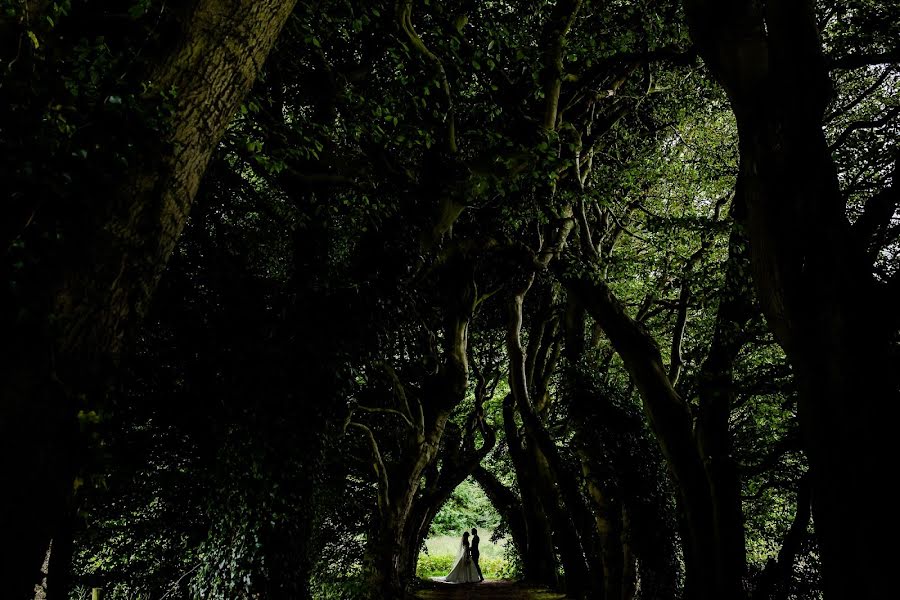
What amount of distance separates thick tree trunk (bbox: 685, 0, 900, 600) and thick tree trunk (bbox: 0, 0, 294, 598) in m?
3.08

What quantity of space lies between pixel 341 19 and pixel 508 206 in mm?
4059

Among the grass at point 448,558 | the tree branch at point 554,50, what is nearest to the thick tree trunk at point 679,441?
the tree branch at point 554,50

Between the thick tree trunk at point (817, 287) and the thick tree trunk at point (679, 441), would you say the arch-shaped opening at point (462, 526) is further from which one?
the thick tree trunk at point (817, 287)

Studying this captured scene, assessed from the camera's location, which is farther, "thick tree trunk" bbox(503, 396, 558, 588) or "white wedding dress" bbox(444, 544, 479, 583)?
"white wedding dress" bbox(444, 544, 479, 583)

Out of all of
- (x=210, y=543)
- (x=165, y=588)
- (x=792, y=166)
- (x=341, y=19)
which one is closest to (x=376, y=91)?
(x=341, y=19)

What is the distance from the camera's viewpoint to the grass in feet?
83.3

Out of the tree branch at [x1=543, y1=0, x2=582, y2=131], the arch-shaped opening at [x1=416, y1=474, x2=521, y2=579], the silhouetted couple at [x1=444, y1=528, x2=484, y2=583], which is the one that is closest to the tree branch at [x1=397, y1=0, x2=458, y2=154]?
the tree branch at [x1=543, y1=0, x2=582, y2=131]

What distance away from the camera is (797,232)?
2.87m

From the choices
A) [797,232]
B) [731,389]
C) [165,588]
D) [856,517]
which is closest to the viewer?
[856,517]

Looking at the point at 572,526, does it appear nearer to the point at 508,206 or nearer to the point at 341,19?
the point at 508,206

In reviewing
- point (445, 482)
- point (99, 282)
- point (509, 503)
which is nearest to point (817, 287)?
point (99, 282)

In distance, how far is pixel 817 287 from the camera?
9.07 ft

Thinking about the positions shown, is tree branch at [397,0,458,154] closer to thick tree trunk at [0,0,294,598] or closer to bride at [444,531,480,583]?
thick tree trunk at [0,0,294,598]

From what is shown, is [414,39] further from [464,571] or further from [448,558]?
[448,558]
